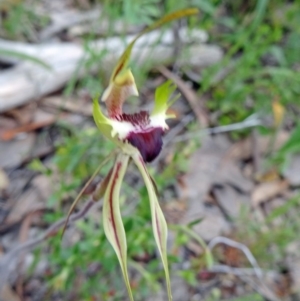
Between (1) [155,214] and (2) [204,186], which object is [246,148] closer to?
(2) [204,186]

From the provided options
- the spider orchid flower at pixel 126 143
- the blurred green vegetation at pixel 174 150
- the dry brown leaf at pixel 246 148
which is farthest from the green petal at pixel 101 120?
the dry brown leaf at pixel 246 148

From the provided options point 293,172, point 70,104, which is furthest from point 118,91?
point 293,172

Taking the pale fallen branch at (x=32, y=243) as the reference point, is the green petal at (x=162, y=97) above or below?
above

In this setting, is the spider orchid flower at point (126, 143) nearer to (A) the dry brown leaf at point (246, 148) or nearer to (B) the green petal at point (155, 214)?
(B) the green petal at point (155, 214)

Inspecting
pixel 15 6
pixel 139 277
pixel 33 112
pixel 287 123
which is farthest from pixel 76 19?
pixel 139 277

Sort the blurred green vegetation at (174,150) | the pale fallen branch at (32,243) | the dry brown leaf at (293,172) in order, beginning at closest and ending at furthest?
the pale fallen branch at (32,243) → the blurred green vegetation at (174,150) → the dry brown leaf at (293,172)

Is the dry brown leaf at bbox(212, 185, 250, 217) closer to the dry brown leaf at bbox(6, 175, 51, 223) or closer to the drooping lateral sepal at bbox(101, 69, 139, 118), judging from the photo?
the dry brown leaf at bbox(6, 175, 51, 223)

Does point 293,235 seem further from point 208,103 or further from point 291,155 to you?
point 208,103

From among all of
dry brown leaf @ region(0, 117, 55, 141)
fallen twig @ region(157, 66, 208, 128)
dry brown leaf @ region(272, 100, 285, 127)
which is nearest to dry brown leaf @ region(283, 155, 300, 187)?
dry brown leaf @ region(272, 100, 285, 127)
